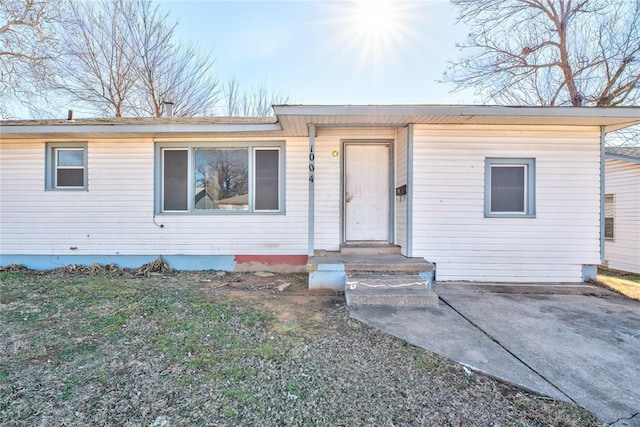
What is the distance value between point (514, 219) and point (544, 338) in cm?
285

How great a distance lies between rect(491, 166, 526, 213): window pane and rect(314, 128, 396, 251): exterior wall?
207 centimetres

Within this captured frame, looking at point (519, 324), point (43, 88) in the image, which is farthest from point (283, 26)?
point (519, 324)

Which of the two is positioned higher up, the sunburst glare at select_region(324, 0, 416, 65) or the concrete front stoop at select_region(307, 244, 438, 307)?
the sunburst glare at select_region(324, 0, 416, 65)

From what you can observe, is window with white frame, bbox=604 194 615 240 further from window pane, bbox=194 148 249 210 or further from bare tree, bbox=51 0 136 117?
bare tree, bbox=51 0 136 117

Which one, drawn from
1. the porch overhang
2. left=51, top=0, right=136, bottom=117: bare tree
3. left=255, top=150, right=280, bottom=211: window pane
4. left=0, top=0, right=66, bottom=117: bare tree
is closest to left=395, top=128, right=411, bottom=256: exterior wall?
the porch overhang

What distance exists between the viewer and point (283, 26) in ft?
32.2

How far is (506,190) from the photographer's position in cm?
539

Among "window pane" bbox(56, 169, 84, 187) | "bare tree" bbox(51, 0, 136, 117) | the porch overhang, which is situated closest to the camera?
the porch overhang

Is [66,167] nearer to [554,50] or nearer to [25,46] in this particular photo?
[25,46]

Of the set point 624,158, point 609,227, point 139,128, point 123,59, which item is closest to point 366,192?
point 139,128

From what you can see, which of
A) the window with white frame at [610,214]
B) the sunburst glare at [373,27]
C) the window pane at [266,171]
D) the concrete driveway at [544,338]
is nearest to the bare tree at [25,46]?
the sunburst glare at [373,27]

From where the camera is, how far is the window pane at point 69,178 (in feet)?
20.2

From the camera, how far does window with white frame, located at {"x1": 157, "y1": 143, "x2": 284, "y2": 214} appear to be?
6047 millimetres

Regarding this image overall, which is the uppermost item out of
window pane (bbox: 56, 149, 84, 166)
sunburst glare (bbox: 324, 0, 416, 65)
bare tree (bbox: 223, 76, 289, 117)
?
bare tree (bbox: 223, 76, 289, 117)
